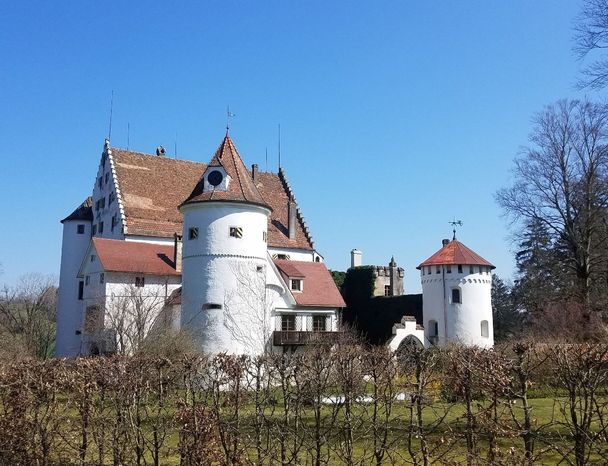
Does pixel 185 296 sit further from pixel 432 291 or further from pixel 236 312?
pixel 432 291

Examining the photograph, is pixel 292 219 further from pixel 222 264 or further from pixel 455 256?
pixel 222 264

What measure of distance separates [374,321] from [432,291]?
6879 millimetres

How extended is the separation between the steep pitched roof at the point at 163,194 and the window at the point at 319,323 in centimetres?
785

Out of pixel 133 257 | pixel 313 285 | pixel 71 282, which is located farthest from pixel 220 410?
pixel 71 282

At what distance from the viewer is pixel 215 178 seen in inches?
1321

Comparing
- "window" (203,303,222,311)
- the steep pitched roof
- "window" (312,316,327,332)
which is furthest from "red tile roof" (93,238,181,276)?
"window" (312,316,327,332)

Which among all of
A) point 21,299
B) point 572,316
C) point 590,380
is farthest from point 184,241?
point 21,299

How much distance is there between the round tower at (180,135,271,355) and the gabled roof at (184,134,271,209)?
5 cm

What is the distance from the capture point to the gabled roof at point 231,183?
3316cm

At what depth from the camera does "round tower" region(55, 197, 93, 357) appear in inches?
1722

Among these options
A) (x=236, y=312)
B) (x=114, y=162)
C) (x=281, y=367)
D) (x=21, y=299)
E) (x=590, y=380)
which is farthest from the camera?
(x=21, y=299)

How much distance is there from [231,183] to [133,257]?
875 centimetres

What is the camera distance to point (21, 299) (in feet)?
198

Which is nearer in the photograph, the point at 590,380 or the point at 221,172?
the point at 590,380
